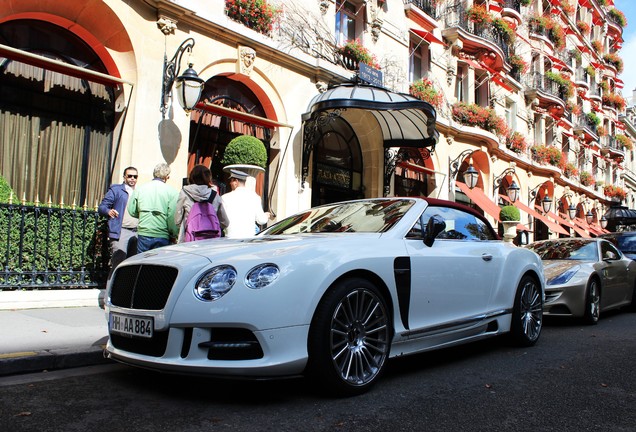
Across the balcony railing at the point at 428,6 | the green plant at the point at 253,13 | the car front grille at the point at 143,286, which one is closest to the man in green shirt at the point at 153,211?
the car front grille at the point at 143,286

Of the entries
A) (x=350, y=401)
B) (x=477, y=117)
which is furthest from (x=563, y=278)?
(x=477, y=117)

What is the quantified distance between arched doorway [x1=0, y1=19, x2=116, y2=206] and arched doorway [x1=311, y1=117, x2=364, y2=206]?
5.78 m

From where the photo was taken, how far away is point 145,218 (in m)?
6.52

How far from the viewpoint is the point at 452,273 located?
179 inches

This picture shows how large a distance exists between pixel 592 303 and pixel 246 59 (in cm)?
796

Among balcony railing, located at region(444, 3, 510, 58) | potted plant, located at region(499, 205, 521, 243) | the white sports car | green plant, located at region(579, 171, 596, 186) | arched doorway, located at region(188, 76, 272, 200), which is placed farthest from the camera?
green plant, located at region(579, 171, 596, 186)

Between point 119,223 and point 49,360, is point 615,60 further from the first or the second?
point 49,360

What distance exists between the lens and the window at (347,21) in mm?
14469

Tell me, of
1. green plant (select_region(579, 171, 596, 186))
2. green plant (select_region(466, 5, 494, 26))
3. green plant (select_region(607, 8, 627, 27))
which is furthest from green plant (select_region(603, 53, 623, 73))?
green plant (select_region(466, 5, 494, 26))

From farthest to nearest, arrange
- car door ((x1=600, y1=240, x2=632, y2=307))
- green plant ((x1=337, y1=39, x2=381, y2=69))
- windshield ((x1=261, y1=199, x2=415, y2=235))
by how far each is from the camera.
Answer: green plant ((x1=337, y1=39, x2=381, y2=69)) < car door ((x1=600, y1=240, x2=632, y2=307)) < windshield ((x1=261, y1=199, x2=415, y2=235))

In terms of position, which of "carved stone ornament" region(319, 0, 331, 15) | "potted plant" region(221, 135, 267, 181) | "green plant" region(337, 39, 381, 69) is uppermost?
"carved stone ornament" region(319, 0, 331, 15)

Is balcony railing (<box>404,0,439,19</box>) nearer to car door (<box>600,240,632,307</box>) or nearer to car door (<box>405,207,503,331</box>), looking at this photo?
car door (<box>600,240,632,307</box>)

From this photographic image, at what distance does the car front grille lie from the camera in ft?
11.1

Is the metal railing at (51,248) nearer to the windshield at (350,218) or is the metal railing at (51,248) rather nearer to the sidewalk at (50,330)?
the sidewalk at (50,330)
